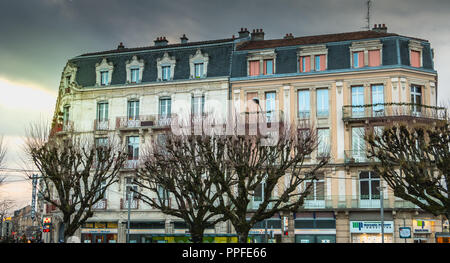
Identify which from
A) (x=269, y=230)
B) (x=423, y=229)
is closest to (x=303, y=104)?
(x=269, y=230)

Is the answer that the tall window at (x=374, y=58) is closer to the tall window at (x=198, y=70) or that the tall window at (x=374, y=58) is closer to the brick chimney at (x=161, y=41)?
the tall window at (x=198, y=70)

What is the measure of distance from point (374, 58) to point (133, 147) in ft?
66.8

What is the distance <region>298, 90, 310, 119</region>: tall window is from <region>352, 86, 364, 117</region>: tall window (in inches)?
135

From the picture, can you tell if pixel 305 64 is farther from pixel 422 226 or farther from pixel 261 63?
pixel 422 226

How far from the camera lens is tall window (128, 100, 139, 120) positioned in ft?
156

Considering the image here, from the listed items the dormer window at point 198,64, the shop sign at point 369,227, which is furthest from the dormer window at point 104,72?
the shop sign at point 369,227

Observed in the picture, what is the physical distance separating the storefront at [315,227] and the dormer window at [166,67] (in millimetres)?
15631

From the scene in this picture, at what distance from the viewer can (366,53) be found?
4222cm

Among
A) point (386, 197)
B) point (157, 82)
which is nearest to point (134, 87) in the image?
point (157, 82)

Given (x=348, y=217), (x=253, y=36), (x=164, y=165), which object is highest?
(x=253, y=36)

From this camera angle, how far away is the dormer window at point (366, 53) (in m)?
42.0
